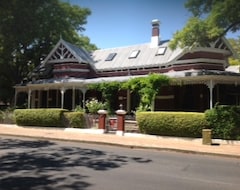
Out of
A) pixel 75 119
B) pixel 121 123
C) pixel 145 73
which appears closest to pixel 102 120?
pixel 121 123

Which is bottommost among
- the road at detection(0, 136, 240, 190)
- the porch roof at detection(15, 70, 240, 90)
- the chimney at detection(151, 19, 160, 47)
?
the road at detection(0, 136, 240, 190)

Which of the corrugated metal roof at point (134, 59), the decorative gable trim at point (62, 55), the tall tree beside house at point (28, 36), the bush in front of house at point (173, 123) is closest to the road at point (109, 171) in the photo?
the bush in front of house at point (173, 123)

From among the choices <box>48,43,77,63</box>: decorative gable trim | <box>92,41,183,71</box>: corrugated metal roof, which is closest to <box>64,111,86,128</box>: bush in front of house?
<box>92,41,183,71</box>: corrugated metal roof

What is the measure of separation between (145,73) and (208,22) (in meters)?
13.2

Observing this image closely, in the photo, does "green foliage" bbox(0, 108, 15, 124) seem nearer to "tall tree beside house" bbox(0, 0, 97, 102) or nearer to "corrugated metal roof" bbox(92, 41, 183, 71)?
"tall tree beside house" bbox(0, 0, 97, 102)

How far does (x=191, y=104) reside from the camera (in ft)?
89.7

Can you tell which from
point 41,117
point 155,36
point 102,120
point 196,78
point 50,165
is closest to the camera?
point 50,165

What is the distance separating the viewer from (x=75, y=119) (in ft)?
76.8

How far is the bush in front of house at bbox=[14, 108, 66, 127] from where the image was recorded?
24.0 meters

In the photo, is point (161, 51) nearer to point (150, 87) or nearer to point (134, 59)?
point (134, 59)

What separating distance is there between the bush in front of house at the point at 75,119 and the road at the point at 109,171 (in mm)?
9369

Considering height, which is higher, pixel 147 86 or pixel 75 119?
pixel 147 86

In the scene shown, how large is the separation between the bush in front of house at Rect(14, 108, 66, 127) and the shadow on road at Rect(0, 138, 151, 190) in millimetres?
9290

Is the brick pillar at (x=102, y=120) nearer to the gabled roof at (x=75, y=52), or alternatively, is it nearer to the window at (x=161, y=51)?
the window at (x=161, y=51)
